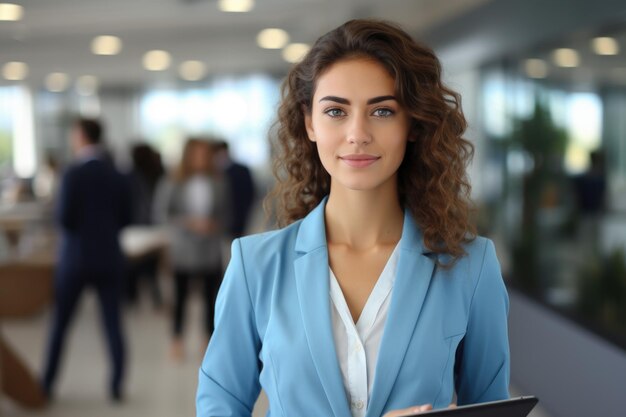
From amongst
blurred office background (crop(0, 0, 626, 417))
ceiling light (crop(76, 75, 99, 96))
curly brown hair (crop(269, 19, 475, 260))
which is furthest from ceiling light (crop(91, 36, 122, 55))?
curly brown hair (crop(269, 19, 475, 260))

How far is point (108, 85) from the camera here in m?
19.6

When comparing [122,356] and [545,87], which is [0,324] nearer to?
[122,356]

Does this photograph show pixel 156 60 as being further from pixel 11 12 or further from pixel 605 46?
pixel 605 46

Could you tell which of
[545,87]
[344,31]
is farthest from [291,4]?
[344,31]

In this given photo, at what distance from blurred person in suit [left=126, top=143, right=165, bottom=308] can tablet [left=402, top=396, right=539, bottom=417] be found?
25.8ft

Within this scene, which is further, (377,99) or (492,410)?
(377,99)

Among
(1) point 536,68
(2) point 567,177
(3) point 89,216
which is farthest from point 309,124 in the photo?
(1) point 536,68

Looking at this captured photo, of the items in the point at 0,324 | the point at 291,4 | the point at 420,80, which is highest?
the point at 291,4

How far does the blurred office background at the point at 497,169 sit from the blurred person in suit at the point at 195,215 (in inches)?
31.0

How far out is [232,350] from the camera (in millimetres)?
1703

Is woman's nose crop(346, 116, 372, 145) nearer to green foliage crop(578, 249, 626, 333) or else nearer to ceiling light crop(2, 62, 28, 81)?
green foliage crop(578, 249, 626, 333)

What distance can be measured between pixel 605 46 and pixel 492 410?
13.4 feet

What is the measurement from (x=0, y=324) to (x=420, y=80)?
292 inches

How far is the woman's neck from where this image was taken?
178 centimetres
